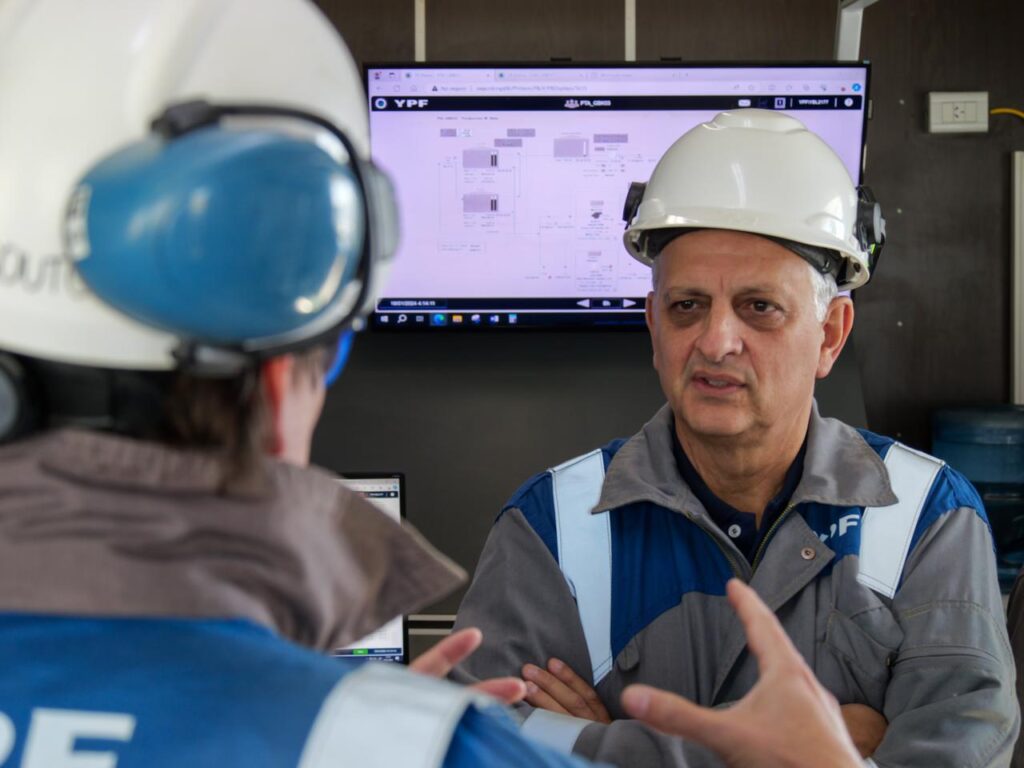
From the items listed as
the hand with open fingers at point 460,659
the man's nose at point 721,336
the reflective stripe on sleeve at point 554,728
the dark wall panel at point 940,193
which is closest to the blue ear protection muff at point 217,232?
the hand with open fingers at point 460,659

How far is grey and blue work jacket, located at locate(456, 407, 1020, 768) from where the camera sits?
147cm

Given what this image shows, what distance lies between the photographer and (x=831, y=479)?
1632mm

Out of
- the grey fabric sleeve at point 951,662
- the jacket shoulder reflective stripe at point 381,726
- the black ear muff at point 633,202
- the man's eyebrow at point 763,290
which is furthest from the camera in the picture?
the black ear muff at point 633,202

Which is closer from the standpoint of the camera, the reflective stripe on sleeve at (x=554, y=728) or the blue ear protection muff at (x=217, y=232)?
the blue ear protection muff at (x=217, y=232)

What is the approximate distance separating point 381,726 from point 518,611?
1018mm

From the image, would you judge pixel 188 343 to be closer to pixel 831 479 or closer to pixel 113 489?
pixel 113 489

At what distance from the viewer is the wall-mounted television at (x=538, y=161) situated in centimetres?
286

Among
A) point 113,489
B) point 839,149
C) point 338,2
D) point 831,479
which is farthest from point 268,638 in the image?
point 338,2

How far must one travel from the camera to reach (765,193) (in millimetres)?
1627

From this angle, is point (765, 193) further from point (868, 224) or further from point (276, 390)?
point (276, 390)

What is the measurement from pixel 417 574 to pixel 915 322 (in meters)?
2.90

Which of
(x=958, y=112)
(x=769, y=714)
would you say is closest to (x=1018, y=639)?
(x=769, y=714)

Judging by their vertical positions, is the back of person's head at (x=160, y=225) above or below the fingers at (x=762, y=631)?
above

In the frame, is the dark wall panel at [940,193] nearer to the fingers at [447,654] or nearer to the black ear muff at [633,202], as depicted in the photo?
the black ear muff at [633,202]
